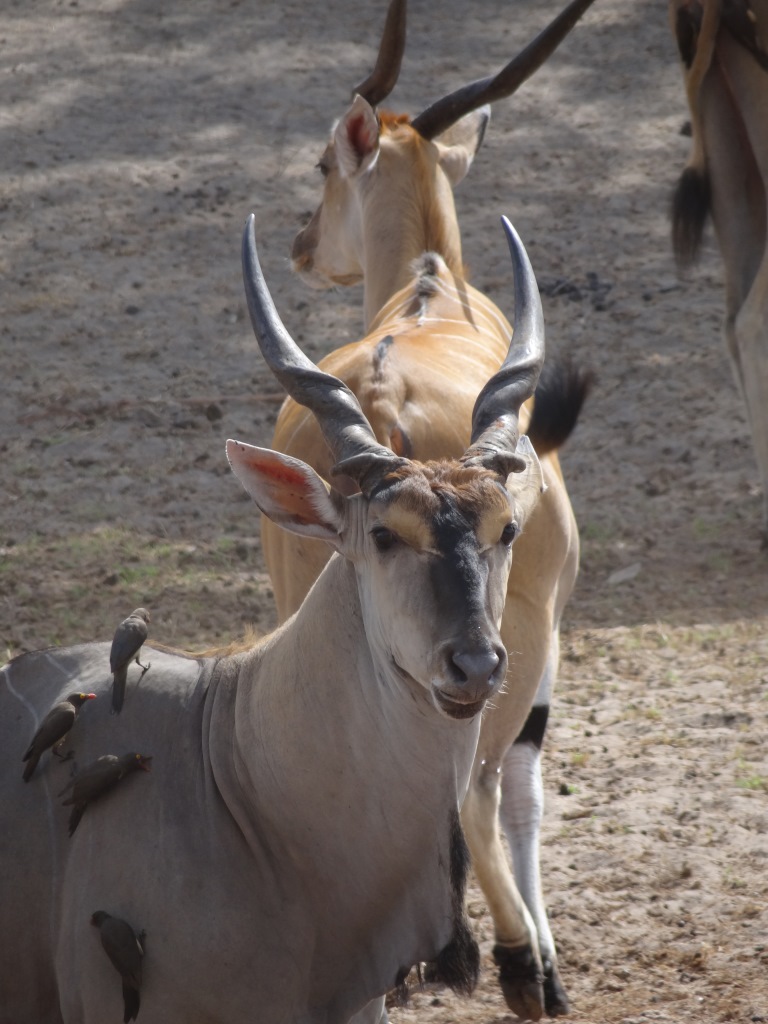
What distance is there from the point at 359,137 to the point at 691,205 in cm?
159

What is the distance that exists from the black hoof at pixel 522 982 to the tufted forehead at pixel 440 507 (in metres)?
1.44

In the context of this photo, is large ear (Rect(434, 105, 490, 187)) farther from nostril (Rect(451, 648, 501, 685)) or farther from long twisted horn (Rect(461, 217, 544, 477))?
nostril (Rect(451, 648, 501, 685))

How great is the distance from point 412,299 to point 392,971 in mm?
2330

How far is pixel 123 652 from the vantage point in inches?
115

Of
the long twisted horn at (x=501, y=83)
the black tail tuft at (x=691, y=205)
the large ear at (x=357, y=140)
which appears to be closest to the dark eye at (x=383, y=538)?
the large ear at (x=357, y=140)

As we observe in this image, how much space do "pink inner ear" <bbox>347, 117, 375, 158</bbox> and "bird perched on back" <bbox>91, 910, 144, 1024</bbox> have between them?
320cm

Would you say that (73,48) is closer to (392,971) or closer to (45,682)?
(45,682)

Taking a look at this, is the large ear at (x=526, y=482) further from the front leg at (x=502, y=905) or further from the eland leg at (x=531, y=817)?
the eland leg at (x=531, y=817)

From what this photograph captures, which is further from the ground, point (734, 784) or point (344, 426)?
point (344, 426)

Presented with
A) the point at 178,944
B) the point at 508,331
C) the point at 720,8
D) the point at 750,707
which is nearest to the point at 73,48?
the point at 720,8

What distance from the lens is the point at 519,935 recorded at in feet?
11.8

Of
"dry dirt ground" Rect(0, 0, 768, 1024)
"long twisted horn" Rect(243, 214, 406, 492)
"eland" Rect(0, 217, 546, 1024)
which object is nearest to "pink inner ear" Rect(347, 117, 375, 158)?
"dry dirt ground" Rect(0, 0, 768, 1024)

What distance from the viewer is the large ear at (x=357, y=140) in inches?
194

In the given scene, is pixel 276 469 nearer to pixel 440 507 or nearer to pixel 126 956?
pixel 440 507
